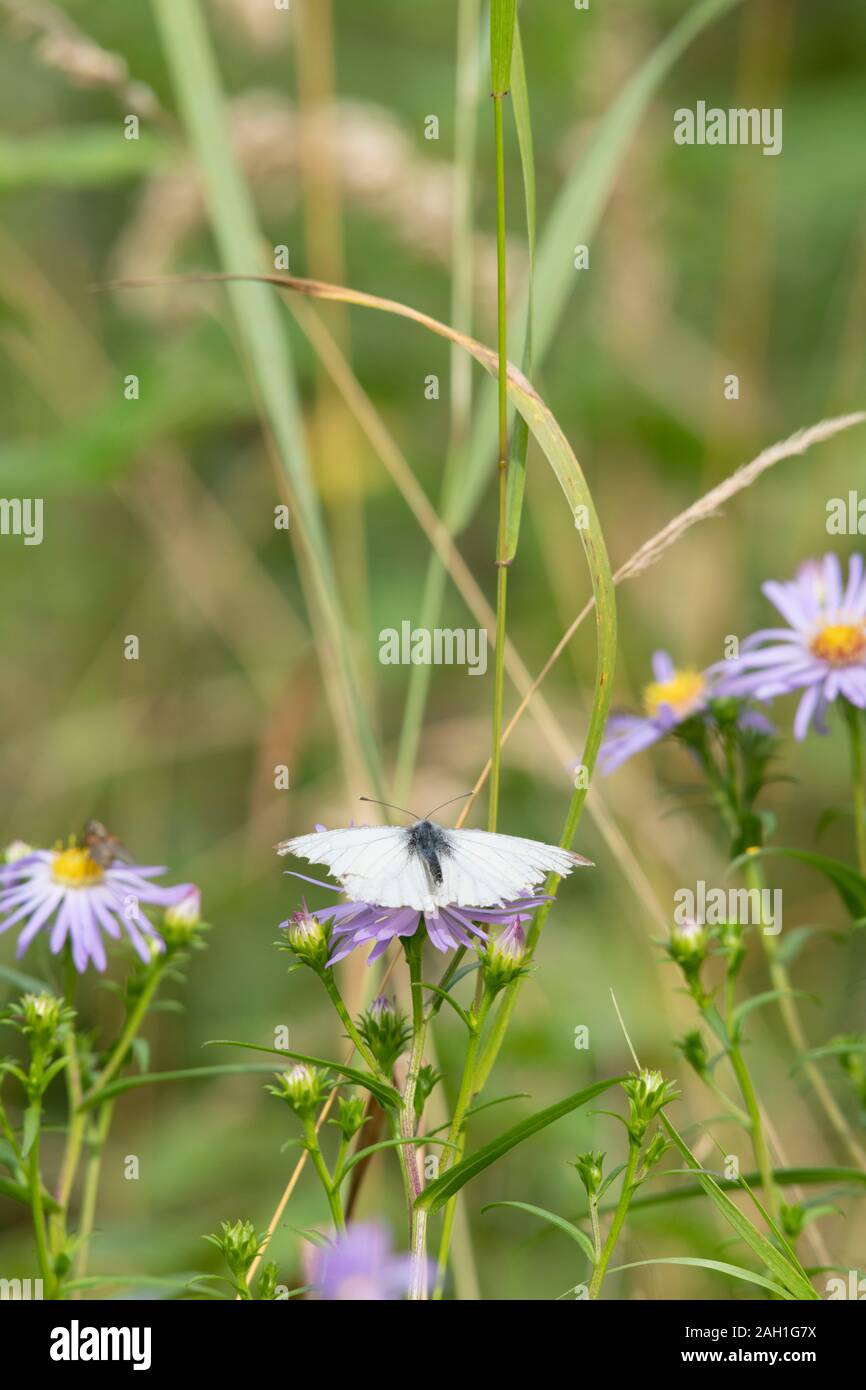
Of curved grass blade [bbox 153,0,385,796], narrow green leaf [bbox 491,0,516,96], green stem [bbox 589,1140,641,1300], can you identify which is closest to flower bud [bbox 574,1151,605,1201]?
green stem [bbox 589,1140,641,1300]

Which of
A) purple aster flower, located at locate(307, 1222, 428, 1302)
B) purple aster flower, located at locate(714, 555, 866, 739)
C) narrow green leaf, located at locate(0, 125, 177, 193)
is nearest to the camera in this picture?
purple aster flower, located at locate(307, 1222, 428, 1302)

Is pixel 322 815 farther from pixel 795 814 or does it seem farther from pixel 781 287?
pixel 781 287

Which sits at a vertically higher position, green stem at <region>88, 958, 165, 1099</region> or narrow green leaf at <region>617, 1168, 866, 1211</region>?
green stem at <region>88, 958, 165, 1099</region>

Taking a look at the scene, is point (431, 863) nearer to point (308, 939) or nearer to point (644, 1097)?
→ point (308, 939)

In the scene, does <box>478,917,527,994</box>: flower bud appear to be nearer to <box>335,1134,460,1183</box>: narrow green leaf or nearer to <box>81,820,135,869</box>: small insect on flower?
<box>335,1134,460,1183</box>: narrow green leaf

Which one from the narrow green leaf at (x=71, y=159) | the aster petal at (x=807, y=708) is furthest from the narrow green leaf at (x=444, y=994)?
the narrow green leaf at (x=71, y=159)
